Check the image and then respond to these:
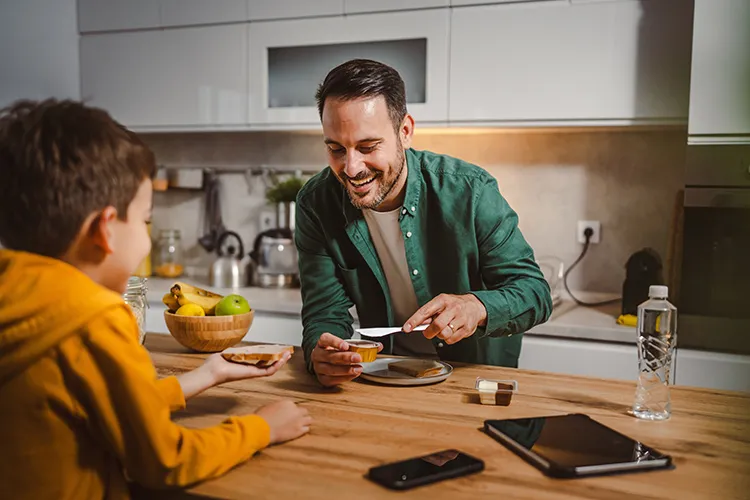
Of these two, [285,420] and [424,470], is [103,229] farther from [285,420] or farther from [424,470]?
[424,470]

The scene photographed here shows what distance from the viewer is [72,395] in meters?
0.91

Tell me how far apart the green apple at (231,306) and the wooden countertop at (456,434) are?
0.13 m

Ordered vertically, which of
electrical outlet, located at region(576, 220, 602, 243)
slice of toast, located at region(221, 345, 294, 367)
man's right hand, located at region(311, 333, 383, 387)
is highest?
electrical outlet, located at region(576, 220, 602, 243)

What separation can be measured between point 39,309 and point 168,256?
8.83 ft

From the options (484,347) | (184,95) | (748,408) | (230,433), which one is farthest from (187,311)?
(184,95)

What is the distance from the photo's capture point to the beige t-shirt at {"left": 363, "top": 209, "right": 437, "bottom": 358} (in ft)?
6.32

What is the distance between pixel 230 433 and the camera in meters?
1.02

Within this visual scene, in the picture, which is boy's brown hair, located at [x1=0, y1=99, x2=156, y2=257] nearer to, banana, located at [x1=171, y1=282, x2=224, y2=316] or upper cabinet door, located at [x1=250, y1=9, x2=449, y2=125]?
banana, located at [x1=171, y1=282, x2=224, y2=316]

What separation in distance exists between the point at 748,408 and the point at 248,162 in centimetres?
266

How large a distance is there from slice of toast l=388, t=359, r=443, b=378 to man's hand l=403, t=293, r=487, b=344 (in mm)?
86

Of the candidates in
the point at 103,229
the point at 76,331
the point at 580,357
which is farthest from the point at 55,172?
the point at 580,357

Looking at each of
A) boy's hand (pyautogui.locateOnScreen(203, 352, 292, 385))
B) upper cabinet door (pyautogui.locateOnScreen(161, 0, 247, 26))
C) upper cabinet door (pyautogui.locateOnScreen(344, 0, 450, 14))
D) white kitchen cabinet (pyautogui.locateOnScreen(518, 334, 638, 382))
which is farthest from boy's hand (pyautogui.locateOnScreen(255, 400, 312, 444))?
upper cabinet door (pyautogui.locateOnScreen(161, 0, 247, 26))

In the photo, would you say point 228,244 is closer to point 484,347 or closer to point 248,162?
point 248,162

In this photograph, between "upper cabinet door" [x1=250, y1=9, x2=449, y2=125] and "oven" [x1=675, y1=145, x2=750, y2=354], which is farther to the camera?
"upper cabinet door" [x1=250, y1=9, x2=449, y2=125]
